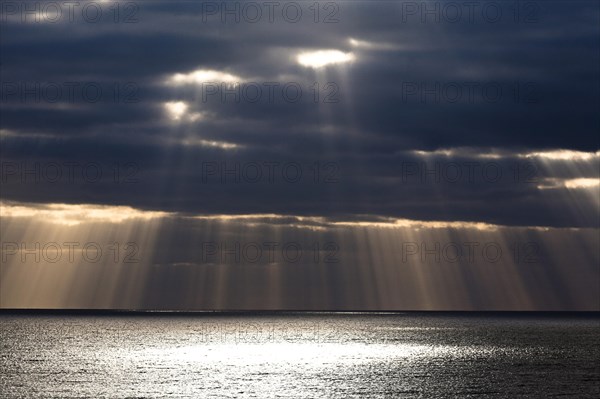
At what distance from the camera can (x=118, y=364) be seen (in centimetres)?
14875

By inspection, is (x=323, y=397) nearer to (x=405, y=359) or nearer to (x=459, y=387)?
(x=459, y=387)

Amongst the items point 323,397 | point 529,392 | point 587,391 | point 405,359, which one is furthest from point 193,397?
point 405,359

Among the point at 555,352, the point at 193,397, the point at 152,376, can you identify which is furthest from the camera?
the point at 555,352

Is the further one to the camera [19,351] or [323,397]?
[19,351]

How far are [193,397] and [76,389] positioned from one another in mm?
17683

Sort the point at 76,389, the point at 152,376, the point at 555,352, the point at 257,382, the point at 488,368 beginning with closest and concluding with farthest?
the point at 76,389 < the point at 257,382 < the point at 152,376 < the point at 488,368 < the point at 555,352

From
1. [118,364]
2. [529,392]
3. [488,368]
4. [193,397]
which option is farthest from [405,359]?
[193,397]

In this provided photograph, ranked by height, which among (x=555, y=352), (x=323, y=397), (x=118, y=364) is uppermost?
(x=323, y=397)

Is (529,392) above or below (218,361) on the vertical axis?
above

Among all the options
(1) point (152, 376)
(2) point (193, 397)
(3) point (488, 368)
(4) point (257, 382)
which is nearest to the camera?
(2) point (193, 397)

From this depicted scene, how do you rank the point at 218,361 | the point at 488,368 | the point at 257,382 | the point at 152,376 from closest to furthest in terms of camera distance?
the point at 257,382, the point at 152,376, the point at 488,368, the point at 218,361

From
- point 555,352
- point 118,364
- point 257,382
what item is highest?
point 257,382

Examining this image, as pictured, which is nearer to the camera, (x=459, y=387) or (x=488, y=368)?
(x=459, y=387)

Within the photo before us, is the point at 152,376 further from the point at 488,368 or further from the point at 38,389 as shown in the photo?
the point at 488,368
